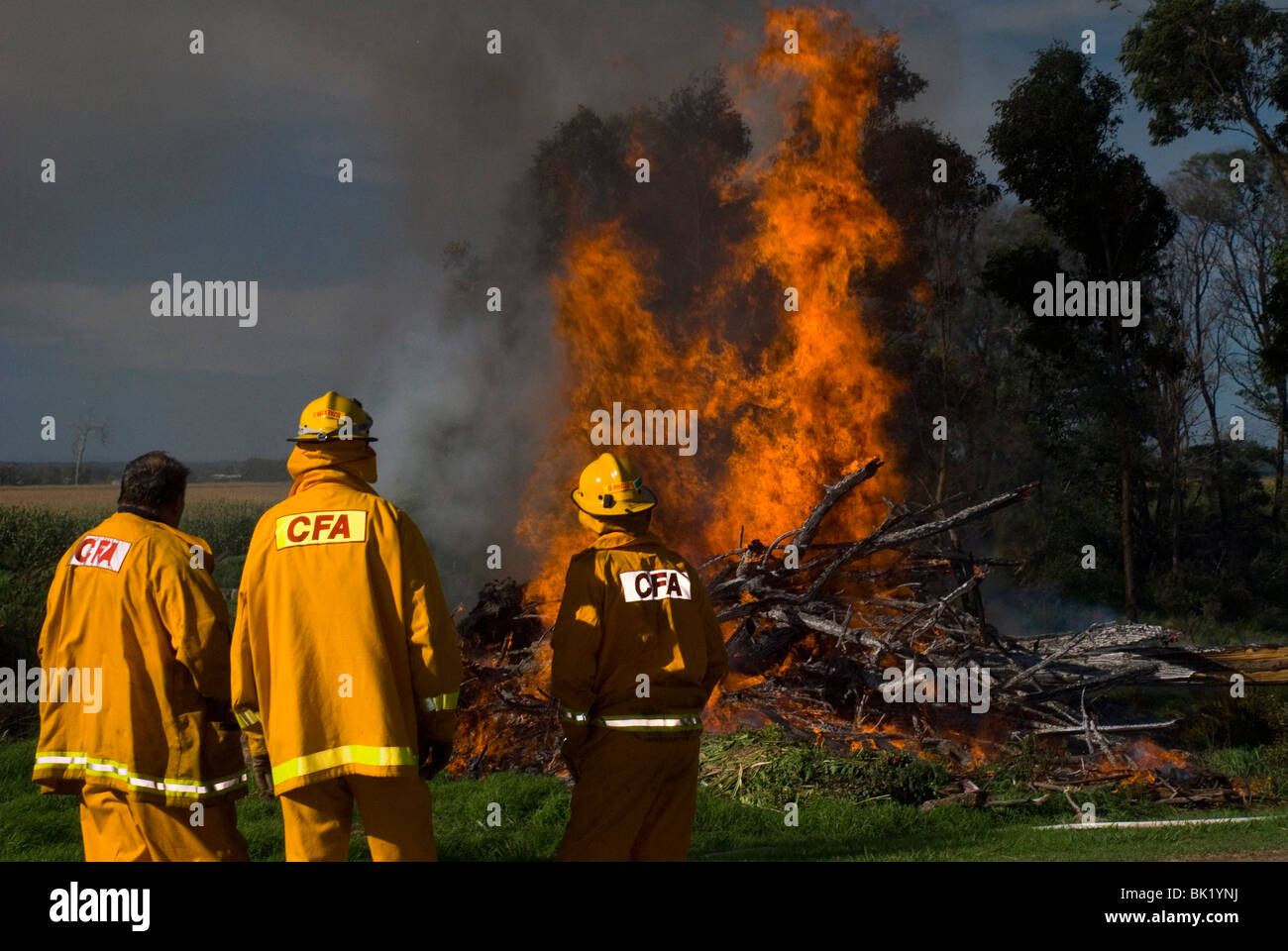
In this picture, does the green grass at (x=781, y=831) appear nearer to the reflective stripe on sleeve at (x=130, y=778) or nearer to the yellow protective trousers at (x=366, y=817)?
the reflective stripe on sleeve at (x=130, y=778)

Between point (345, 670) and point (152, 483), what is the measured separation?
4.92ft

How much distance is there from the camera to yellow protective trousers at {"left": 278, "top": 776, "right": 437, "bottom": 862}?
14.3 feet

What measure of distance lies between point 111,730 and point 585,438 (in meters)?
9.29

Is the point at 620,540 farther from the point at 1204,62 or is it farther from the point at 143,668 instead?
the point at 1204,62

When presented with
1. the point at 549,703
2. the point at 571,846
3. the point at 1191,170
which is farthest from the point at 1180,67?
the point at 571,846

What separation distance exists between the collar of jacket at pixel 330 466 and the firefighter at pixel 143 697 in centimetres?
73

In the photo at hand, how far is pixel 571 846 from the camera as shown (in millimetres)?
5137

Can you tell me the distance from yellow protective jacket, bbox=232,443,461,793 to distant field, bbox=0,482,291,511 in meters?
9.34

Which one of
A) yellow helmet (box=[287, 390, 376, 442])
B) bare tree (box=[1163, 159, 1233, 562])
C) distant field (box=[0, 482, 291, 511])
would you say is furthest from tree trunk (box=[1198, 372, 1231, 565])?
yellow helmet (box=[287, 390, 376, 442])

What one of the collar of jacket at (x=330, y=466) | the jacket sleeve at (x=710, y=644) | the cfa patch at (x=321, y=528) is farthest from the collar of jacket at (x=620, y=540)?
the cfa patch at (x=321, y=528)

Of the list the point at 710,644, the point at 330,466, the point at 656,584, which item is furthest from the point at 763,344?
the point at 330,466

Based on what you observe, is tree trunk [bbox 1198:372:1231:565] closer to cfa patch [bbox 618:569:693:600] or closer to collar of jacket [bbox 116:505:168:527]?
cfa patch [bbox 618:569:693:600]

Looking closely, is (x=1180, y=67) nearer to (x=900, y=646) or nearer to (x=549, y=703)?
(x=900, y=646)

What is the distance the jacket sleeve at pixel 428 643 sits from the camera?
174 inches
